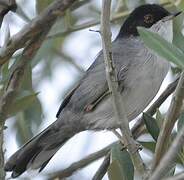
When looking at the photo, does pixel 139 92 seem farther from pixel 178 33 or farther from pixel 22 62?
pixel 22 62

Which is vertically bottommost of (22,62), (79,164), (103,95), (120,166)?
(79,164)

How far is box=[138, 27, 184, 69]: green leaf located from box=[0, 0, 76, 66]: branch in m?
0.92

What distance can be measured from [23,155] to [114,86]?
6.06ft

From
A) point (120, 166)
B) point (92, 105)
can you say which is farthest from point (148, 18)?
point (120, 166)

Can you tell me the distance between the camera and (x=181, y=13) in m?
4.21

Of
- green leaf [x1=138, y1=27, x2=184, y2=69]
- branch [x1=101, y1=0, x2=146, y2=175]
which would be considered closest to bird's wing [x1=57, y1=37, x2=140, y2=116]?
branch [x1=101, y1=0, x2=146, y2=175]

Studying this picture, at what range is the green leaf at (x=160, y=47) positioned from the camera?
2.39 metres

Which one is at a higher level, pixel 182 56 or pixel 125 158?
pixel 182 56

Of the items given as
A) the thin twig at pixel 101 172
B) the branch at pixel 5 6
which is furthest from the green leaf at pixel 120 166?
the branch at pixel 5 6

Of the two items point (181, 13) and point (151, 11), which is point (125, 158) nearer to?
point (181, 13)

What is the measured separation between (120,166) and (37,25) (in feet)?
2.91

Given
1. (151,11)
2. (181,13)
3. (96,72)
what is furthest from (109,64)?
(151,11)

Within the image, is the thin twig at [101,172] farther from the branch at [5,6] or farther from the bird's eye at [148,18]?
the bird's eye at [148,18]

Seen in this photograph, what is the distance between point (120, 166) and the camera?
3.04 m
